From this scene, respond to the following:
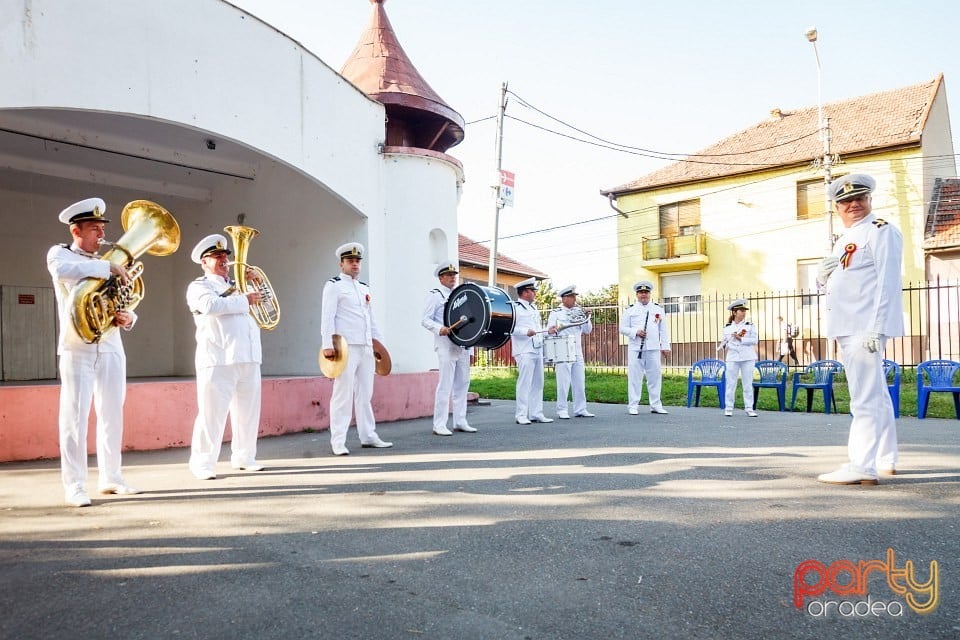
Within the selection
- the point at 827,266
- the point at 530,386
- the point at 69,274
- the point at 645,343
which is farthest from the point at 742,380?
the point at 69,274

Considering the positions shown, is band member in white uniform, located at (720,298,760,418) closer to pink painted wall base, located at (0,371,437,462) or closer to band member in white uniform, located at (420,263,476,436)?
band member in white uniform, located at (420,263,476,436)

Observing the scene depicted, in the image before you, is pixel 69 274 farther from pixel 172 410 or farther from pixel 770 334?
pixel 770 334

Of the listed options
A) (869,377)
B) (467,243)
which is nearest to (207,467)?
(869,377)

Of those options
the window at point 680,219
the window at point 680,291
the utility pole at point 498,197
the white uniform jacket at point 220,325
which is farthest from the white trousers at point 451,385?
the window at point 680,219

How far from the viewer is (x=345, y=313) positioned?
7863 millimetres

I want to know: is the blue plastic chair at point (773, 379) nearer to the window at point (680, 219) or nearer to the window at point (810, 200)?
the window at point (810, 200)

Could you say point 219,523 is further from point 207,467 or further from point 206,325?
point 206,325

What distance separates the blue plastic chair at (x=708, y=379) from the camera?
1228 cm

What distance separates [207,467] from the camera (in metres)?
6.19

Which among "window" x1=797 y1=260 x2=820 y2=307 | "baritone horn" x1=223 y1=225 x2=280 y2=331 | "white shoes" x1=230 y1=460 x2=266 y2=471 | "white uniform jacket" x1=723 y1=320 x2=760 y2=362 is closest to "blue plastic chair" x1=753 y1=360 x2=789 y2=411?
"white uniform jacket" x1=723 y1=320 x2=760 y2=362

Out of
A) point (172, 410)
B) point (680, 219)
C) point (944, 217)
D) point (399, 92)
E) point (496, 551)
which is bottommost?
point (496, 551)

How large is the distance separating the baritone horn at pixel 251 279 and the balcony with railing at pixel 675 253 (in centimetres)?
2447

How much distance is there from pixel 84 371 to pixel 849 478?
5931 millimetres

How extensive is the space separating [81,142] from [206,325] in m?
6.55
